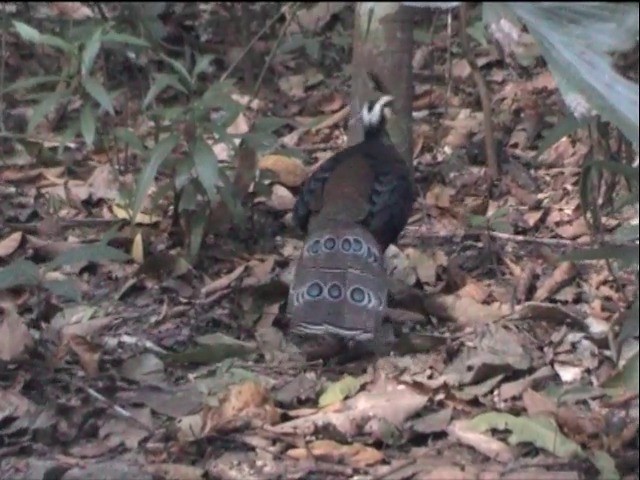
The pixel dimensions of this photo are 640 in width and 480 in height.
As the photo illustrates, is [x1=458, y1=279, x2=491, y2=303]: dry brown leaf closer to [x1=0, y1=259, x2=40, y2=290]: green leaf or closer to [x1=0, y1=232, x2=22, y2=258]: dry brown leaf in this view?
[x1=0, y1=259, x2=40, y2=290]: green leaf

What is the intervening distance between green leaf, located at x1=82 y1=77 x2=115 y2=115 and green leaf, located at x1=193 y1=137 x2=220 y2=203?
1.27ft

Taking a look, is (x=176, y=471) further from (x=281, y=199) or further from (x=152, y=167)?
(x=281, y=199)

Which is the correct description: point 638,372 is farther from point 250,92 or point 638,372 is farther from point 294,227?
point 250,92

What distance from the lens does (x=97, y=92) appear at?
193 inches

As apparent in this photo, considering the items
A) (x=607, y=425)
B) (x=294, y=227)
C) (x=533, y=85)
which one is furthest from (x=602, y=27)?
(x=533, y=85)

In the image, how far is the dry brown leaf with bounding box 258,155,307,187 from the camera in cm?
589

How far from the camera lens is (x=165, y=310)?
16.0 feet

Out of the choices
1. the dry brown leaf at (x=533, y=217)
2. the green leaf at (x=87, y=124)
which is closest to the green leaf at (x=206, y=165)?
the green leaf at (x=87, y=124)

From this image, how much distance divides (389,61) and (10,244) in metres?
1.78

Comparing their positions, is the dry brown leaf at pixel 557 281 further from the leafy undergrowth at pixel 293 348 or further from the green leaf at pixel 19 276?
the green leaf at pixel 19 276

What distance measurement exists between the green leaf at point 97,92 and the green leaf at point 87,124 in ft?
0.45

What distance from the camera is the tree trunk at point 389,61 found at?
5.33 m

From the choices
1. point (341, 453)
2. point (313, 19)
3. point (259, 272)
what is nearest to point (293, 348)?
point (259, 272)

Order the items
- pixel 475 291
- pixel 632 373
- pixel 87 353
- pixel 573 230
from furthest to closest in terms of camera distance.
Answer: pixel 573 230
pixel 475 291
pixel 87 353
pixel 632 373
